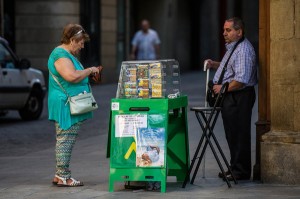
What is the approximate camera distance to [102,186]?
1155cm

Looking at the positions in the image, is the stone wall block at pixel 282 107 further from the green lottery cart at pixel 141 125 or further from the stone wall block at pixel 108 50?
the stone wall block at pixel 108 50

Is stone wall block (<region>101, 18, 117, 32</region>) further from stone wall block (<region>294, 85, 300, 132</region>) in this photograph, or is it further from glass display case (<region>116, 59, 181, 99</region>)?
stone wall block (<region>294, 85, 300, 132</region>)

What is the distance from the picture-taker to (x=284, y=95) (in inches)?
447

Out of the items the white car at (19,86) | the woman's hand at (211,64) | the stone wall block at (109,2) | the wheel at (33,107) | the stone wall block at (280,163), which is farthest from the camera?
the stone wall block at (109,2)

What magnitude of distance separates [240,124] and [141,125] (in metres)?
1.31

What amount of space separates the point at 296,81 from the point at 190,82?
23667 millimetres

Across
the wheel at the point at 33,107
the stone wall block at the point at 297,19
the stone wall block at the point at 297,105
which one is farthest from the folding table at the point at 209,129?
the wheel at the point at 33,107

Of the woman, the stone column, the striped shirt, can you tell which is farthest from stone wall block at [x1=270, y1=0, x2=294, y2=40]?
the woman

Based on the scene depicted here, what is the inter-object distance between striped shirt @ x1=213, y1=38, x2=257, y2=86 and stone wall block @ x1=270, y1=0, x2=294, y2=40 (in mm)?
445

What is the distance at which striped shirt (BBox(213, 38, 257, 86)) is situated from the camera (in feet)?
38.4

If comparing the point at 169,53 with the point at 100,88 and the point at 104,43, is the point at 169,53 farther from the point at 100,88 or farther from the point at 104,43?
the point at 100,88

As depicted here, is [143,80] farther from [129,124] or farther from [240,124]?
[240,124]

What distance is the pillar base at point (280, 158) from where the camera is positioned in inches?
444

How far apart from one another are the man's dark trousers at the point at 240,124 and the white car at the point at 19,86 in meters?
9.02
